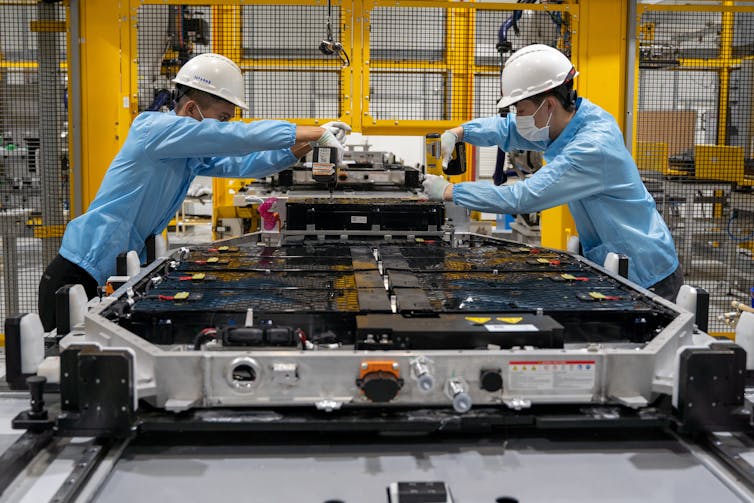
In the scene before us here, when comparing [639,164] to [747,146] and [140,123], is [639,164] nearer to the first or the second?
[747,146]

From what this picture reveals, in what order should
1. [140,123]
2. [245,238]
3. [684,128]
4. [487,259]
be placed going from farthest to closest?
[684,128], [245,238], [140,123], [487,259]

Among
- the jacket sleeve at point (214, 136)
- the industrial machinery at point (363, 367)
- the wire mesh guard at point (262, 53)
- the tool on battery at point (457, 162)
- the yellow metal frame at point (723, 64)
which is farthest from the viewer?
the yellow metal frame at point (723, 64)

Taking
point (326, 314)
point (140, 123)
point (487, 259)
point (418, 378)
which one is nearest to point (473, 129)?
point (487, 259)

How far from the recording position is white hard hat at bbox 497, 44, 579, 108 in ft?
10.7

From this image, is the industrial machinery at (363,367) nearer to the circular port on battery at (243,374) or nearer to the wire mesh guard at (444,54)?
the circular port on battery at (243,374)

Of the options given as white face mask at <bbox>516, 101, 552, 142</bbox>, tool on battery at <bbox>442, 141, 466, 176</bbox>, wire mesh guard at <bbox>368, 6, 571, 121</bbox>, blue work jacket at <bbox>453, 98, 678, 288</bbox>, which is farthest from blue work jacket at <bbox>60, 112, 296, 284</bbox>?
wire mesh guard at <bbox>368, 6, 571, 121</bbox>

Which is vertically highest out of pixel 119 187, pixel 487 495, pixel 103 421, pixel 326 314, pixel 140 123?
pixel 140 123

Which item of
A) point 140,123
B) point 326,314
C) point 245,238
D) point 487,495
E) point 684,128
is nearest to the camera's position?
point 487,495

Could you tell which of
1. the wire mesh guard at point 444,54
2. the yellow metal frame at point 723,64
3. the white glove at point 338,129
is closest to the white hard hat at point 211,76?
the white glove at point 338,129

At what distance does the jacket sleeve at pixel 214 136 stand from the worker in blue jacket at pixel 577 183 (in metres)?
0.73

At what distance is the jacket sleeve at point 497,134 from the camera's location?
3947 millimetres

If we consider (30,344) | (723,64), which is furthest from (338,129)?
(723,64)

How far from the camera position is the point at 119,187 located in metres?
3.46

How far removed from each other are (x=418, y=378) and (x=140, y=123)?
2032 millimetres
